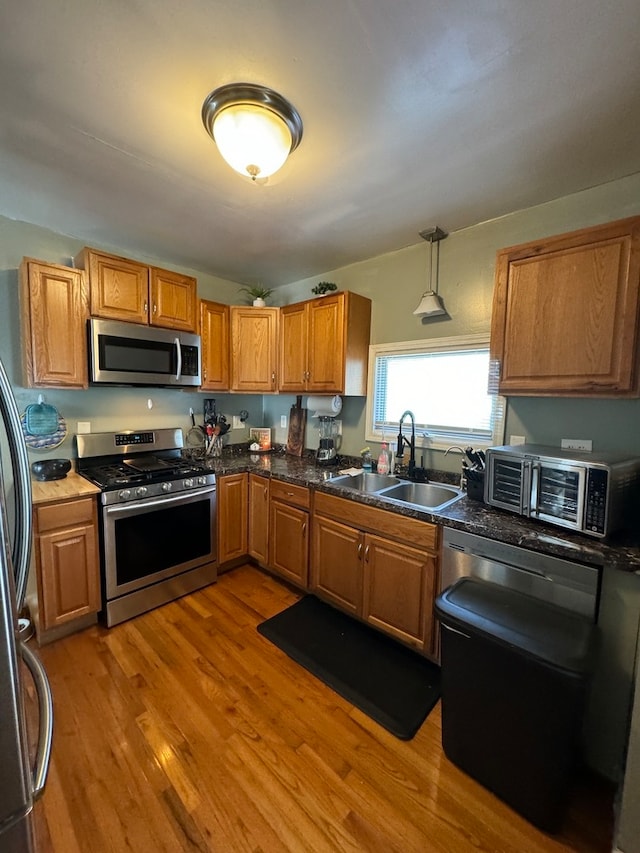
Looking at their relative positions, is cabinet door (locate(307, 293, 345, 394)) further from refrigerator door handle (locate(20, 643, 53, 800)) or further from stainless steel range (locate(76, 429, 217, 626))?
refrigerator door handle (locate(20, 643, 53, 800))

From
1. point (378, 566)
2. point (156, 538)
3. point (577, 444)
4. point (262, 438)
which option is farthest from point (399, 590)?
point (262, 438)

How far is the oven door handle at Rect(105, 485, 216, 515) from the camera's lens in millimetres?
2151

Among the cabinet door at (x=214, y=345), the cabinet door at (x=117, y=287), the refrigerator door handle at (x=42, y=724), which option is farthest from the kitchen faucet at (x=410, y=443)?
the refrigerator door handle at (x=42, y=724)

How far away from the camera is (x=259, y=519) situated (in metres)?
2.79

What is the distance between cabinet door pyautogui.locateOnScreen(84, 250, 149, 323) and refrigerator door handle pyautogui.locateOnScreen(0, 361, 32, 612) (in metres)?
1.91

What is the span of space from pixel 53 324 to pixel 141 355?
0.52 m

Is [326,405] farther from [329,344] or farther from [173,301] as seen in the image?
[173,301]

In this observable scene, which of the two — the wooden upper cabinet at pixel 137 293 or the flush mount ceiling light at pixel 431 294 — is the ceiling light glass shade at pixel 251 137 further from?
the wooden upper cabinet at pixel 137 293

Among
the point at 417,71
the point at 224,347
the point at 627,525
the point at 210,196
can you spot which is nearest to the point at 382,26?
the point at 417,71

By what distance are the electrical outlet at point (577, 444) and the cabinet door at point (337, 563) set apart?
124 cm

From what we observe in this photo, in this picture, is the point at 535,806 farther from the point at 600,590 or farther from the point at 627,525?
the point at 627,525

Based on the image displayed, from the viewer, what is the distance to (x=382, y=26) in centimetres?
104

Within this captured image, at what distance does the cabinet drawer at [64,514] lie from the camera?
1936 mm

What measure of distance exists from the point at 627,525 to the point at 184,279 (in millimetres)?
3065
